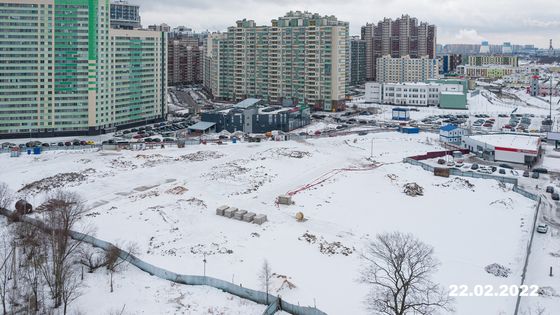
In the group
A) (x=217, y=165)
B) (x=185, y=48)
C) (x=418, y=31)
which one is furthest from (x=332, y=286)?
(x=418, y=31)

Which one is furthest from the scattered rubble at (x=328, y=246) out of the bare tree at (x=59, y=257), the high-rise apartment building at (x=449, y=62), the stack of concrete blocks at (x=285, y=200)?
the high-rise apartment building at (x=449, y=62)

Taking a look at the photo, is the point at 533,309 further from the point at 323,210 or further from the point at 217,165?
the point at 217,165

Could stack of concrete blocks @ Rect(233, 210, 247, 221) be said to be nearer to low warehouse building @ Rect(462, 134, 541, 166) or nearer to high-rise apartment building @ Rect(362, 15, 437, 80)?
low warehouse building @ Rect(462, 134, 541, 166)

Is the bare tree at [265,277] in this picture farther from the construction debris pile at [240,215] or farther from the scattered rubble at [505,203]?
the scattered rubble at [505,203]

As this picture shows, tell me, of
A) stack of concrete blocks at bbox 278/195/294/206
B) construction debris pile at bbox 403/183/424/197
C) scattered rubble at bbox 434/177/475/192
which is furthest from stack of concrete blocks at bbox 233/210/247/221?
scattered rubble at bbox 434/177/475/192

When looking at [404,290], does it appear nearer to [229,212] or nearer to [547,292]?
[547,292]

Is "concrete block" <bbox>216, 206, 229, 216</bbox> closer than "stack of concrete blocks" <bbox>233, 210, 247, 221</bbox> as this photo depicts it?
No
